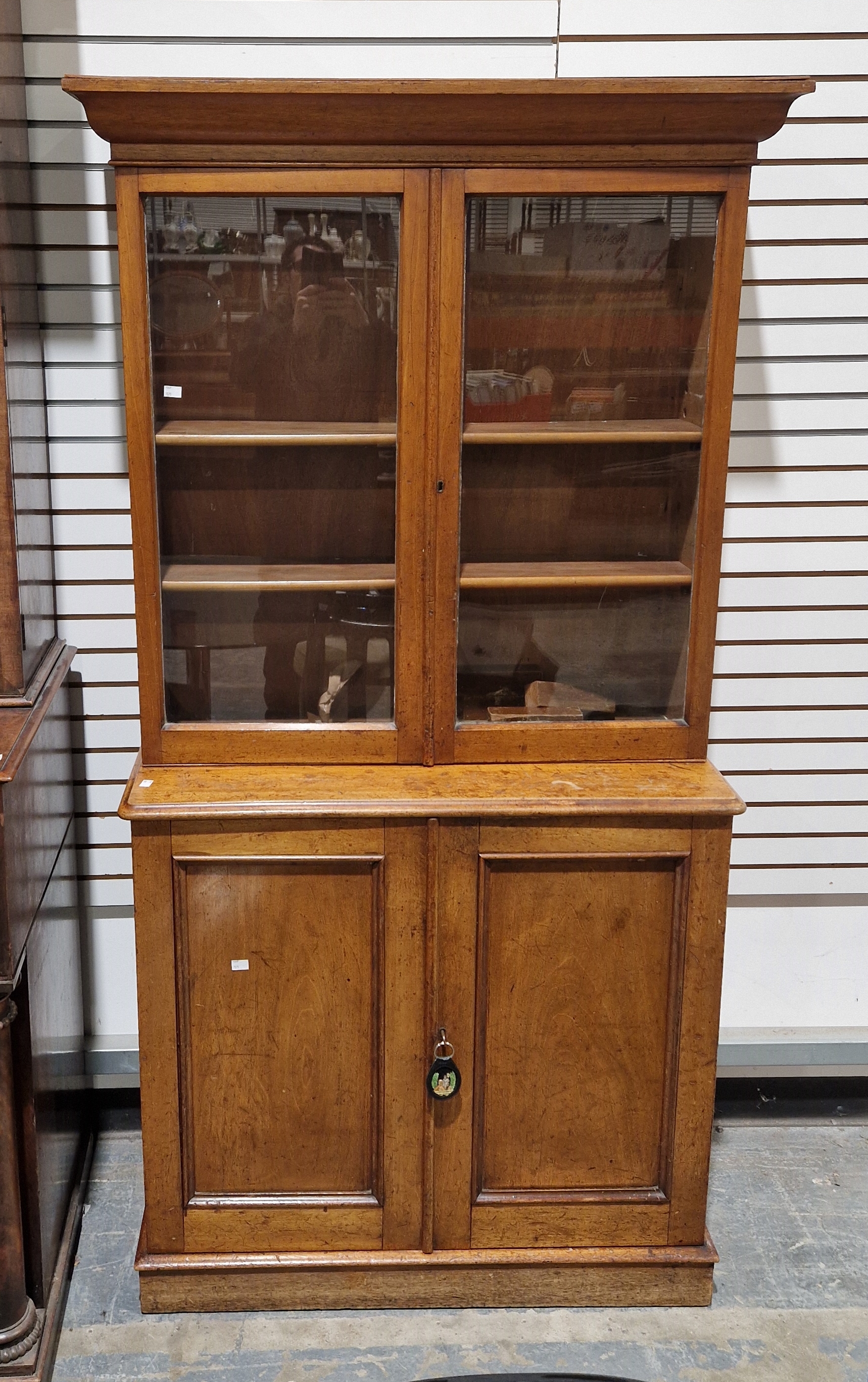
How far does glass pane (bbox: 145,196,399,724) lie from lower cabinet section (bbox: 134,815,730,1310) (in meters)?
0.35

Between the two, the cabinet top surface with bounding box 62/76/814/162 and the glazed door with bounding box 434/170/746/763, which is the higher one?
the cabinet top surface with bounding box 62/76/814/162

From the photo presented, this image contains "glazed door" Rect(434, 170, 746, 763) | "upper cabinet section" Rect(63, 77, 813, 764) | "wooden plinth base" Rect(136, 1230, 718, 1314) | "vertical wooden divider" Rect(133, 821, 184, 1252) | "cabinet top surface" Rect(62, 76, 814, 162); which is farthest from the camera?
"wooden plinth base" Rect(136, 1230, 718, 1314)

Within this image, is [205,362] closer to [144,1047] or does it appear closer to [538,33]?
[538,33]

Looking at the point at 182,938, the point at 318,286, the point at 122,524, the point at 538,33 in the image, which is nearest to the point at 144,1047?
the point at 182,938

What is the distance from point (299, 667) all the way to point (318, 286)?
2.57 ft

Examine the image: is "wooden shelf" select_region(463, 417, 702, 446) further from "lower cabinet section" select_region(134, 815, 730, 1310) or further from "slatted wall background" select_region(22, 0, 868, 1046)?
"lower cabinet section" select_region(134, 815, 730, 1310)

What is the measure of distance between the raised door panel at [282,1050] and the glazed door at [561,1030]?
167 mm

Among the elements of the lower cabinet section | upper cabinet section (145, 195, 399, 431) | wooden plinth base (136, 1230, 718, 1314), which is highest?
upper cabinet section (145, 195, 399, 431)

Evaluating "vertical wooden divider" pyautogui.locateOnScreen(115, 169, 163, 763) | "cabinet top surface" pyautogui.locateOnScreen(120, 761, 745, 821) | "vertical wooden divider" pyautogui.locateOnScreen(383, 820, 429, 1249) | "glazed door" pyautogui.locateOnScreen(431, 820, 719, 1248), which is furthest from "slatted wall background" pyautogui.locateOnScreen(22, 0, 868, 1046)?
"vertical wooden divider" pyautogui.locateOnScreen(383, 820, 429, 1249)

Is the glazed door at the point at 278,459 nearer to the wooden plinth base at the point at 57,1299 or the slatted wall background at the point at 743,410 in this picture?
the slatted wall background at the point at 743,410

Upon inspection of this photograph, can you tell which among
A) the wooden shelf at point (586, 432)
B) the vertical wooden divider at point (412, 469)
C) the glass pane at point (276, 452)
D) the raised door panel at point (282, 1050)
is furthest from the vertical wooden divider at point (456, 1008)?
the wooden shelf at point (586, 432)

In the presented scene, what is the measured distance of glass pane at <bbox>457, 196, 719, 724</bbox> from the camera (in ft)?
7.88

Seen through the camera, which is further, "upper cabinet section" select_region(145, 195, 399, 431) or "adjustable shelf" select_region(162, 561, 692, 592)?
"adjustable shelf" select_region(162, 561, 692, 592)

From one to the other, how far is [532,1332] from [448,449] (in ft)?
6.24
